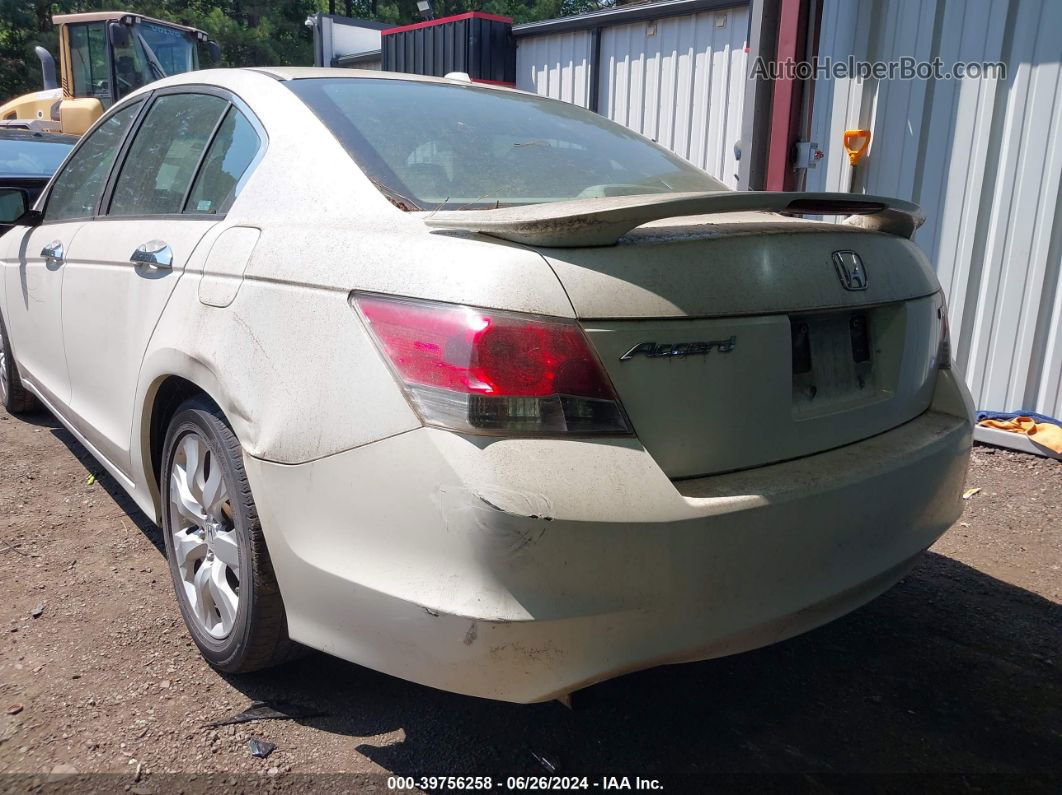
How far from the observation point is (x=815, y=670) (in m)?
2.53

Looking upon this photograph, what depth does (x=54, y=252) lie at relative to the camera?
3.47m

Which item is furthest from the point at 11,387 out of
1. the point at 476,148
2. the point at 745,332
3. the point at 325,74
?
the point at 745,332

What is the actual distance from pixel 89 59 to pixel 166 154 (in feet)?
36.8

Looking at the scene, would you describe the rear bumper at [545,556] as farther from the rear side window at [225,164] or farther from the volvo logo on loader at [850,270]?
the rear side window at [225,164]

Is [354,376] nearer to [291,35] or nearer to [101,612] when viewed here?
[101,612]

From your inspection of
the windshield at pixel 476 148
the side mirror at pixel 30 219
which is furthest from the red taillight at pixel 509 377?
the side mirror at pixel 30 219

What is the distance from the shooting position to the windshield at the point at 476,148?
2150 millimetres

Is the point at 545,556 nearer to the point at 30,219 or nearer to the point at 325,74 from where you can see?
the point at 325,74

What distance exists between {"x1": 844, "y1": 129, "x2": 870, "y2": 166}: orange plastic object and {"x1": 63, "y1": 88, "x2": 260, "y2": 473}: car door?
3.83 metres

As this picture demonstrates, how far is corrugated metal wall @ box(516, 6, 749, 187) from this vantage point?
7875 millimetres

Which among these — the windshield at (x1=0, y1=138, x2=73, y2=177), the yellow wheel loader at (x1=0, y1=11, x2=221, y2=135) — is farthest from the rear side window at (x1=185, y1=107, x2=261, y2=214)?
the yellow wheel loader at (x1=0, y1=11, x2=221, y2=135)

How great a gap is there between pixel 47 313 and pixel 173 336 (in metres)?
1.66

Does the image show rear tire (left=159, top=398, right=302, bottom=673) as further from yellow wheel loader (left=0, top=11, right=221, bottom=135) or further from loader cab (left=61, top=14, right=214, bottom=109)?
loader cab (left=61, top=14, right=214, bottom=109)

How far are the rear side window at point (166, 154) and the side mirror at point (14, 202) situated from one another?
110 cm
